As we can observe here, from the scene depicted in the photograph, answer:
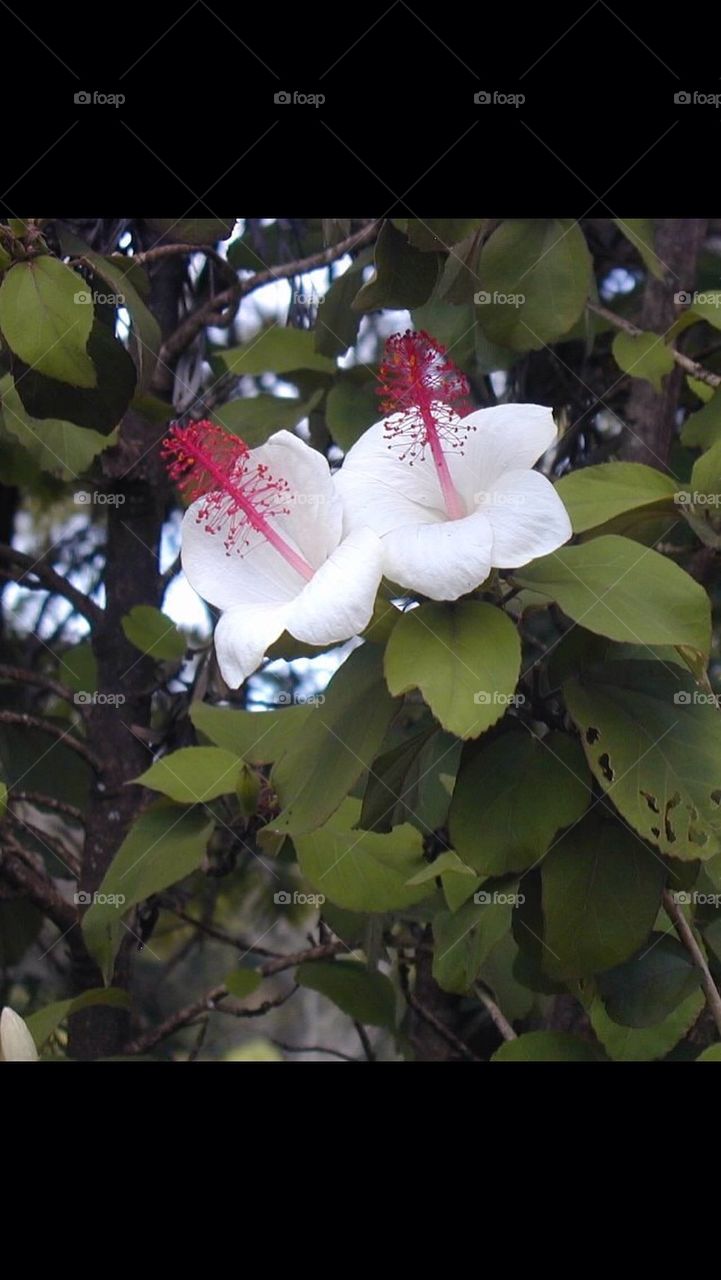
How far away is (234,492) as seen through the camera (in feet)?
2.11

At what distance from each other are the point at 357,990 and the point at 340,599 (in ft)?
1.37

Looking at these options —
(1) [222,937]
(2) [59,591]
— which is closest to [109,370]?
(2) [59,591]

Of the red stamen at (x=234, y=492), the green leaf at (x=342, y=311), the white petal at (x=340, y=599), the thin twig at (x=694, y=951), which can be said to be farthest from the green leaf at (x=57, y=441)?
the thin twig at (x=694, y=951)

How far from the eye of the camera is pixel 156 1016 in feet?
4.90

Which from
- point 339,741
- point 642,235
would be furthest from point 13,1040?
point 642,235

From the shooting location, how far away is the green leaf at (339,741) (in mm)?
617

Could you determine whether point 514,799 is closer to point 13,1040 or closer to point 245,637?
point 245,637

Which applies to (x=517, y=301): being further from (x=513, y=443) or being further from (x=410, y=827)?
(x=410, y=827)

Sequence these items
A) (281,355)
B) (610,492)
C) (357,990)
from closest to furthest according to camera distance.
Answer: (610,492)
(357,990)
(281,355)

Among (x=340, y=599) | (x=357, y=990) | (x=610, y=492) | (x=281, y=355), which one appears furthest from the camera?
(x=281, y=355)

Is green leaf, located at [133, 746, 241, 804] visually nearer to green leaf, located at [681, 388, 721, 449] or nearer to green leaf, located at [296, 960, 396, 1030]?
green leaf, located at [296, 960, 396, 1030]

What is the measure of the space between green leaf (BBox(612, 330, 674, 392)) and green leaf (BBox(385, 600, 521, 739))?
0.38 meters

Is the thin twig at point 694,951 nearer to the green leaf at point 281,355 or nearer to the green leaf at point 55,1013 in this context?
the green leaf at point 55,1013

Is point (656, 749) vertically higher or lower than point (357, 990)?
higher
